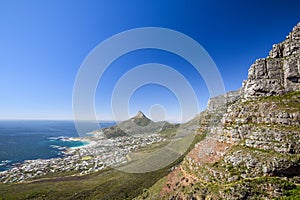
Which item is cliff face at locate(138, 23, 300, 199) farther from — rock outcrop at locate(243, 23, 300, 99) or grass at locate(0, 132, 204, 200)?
grass at locate(0, 132, 204, 200)

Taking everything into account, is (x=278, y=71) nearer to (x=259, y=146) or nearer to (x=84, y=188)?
(x=259, y=146)

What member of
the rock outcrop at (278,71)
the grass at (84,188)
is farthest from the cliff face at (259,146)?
the grass at (84,188)

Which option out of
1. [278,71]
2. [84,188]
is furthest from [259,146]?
[84,188]

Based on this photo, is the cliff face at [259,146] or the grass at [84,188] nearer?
the cliff face at [259,146]

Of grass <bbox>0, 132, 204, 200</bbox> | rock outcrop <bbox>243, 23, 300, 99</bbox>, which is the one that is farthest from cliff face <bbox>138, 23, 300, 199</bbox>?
grass <bbox>0, 132, 204, 200</bbox>

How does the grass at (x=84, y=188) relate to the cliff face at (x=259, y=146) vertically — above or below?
below

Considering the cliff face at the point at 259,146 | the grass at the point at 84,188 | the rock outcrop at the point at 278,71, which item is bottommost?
the grass at the point at 84,188

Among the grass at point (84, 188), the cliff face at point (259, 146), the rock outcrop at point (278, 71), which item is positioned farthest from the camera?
the grass at point (84, 188)

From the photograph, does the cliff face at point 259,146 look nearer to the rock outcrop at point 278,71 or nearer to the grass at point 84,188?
the rock outcrop at point 278,71

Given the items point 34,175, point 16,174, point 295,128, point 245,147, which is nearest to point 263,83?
point 295,128
